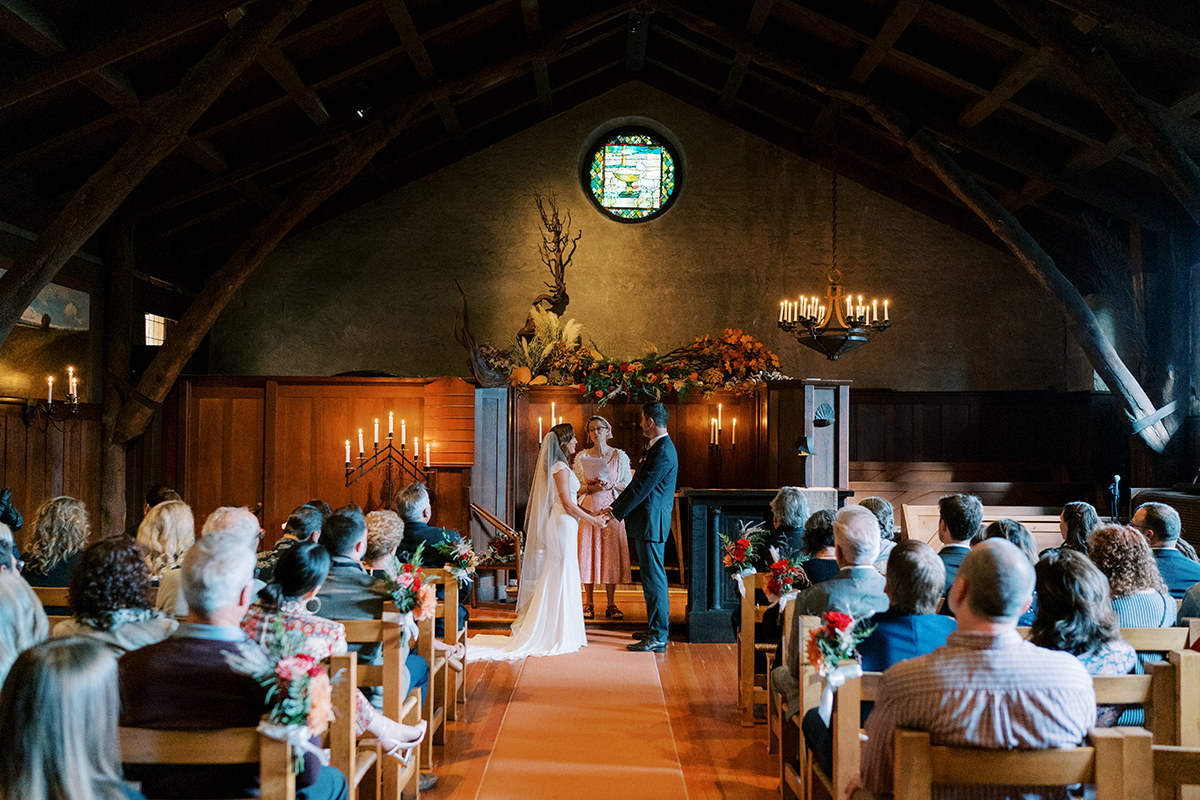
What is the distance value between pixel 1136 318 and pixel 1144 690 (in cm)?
771

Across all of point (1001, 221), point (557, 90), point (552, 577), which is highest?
point (557, 90)

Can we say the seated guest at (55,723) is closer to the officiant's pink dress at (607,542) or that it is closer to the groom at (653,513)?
the groom at (653,513)

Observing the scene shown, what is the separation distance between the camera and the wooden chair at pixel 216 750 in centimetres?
222

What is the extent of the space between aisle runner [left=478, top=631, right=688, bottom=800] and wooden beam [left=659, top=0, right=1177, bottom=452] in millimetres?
5024

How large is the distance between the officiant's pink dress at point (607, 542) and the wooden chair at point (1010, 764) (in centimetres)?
586

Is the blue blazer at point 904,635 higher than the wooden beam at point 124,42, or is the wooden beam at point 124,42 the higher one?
the wooden beam at point 124,42

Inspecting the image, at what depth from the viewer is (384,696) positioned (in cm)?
353

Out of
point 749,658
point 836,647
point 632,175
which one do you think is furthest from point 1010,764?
point 632,175

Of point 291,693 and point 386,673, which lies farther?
point 386,673

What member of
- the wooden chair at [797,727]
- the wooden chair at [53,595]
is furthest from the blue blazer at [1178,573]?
the wooden chair at [53,595]

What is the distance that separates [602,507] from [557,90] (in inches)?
233

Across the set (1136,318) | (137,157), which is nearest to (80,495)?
(137,157)

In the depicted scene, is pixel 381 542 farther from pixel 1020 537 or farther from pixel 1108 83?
pixel 1108 83

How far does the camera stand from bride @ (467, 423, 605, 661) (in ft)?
22.6
